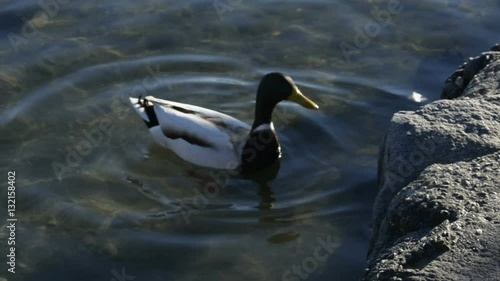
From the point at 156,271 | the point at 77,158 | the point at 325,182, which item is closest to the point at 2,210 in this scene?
the point at 77,158

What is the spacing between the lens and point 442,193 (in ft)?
16.8

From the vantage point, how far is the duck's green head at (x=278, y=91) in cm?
779

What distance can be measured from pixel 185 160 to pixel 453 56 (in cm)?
320

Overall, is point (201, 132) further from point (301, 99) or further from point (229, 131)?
point (301, 99)

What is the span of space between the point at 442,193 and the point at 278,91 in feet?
9.57

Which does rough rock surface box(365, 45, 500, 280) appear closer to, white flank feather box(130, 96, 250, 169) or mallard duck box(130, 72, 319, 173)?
mallard duck box(130, 72, 319, 173)

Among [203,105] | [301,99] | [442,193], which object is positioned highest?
[442,193]

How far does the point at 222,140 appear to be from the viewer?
7.84 meters

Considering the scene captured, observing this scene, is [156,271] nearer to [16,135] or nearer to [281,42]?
[16,135]

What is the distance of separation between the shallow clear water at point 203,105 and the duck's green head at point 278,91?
17.2 inches

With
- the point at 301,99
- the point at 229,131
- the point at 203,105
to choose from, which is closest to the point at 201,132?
the point at 229,131

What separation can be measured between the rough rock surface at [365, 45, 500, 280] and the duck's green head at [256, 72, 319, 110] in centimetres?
147

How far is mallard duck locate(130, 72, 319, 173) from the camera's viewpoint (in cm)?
781

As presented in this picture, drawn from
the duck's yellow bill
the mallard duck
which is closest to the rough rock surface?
the duck's yellow bill
